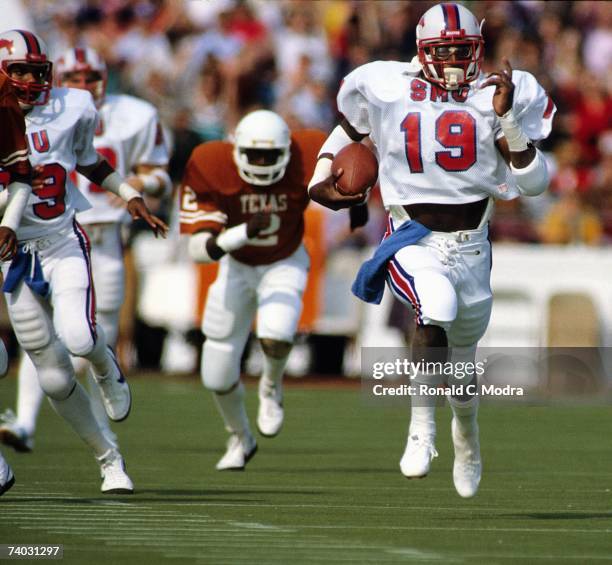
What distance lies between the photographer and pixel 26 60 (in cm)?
654

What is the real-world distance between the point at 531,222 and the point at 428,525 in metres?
8.08

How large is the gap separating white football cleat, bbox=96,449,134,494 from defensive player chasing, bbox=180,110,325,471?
4.02 ft

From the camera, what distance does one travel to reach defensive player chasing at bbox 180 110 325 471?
7.53m

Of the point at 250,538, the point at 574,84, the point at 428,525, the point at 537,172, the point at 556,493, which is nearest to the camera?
the point at 250,538

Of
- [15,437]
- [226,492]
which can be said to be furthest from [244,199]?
[226,492]

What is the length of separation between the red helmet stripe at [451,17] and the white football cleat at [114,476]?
220 centimetres

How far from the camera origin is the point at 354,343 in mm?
13141

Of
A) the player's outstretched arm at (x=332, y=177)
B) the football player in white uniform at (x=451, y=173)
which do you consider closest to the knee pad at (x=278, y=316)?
the player's outstretched arm at (x=332, y=177)

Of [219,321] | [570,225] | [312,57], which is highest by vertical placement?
[219,321]

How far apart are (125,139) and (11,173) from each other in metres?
2.52

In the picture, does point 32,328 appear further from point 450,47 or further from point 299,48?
point 299,48

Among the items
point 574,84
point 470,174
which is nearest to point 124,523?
point 470,174

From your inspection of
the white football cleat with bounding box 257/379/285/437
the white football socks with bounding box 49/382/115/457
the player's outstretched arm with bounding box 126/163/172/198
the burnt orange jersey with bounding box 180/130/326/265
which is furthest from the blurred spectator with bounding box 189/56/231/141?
the white football socks with bounding box 49/382/115/457

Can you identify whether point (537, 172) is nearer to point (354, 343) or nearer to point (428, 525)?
point (428, 525)
